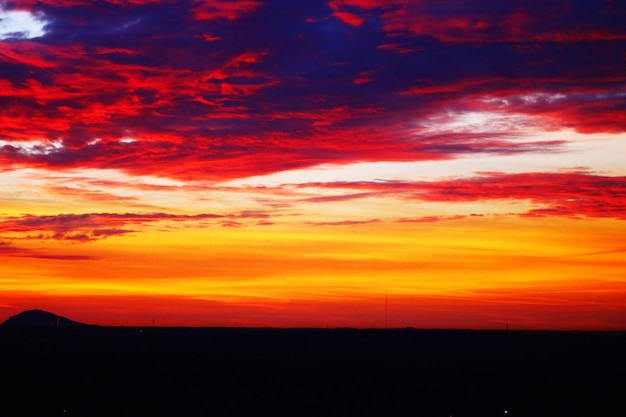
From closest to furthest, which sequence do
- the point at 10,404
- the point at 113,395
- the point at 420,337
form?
1. the point at 10,404
2. the point at 113,395
3. the point at 420,337

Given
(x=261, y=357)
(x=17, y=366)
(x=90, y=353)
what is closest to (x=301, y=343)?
(x=261, y=357)

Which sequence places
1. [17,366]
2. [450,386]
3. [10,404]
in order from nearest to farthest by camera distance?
[10,404]
[450,386]
[17,366]

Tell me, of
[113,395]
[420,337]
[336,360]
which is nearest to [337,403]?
[113,395]

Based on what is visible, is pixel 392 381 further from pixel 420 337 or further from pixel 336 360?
pixel 420 337

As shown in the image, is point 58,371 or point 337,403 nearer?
point 337,403

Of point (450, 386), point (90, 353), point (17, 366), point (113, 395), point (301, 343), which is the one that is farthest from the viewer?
point (301, 343)

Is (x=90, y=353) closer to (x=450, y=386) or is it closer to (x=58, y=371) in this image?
(x=58, y=371)
